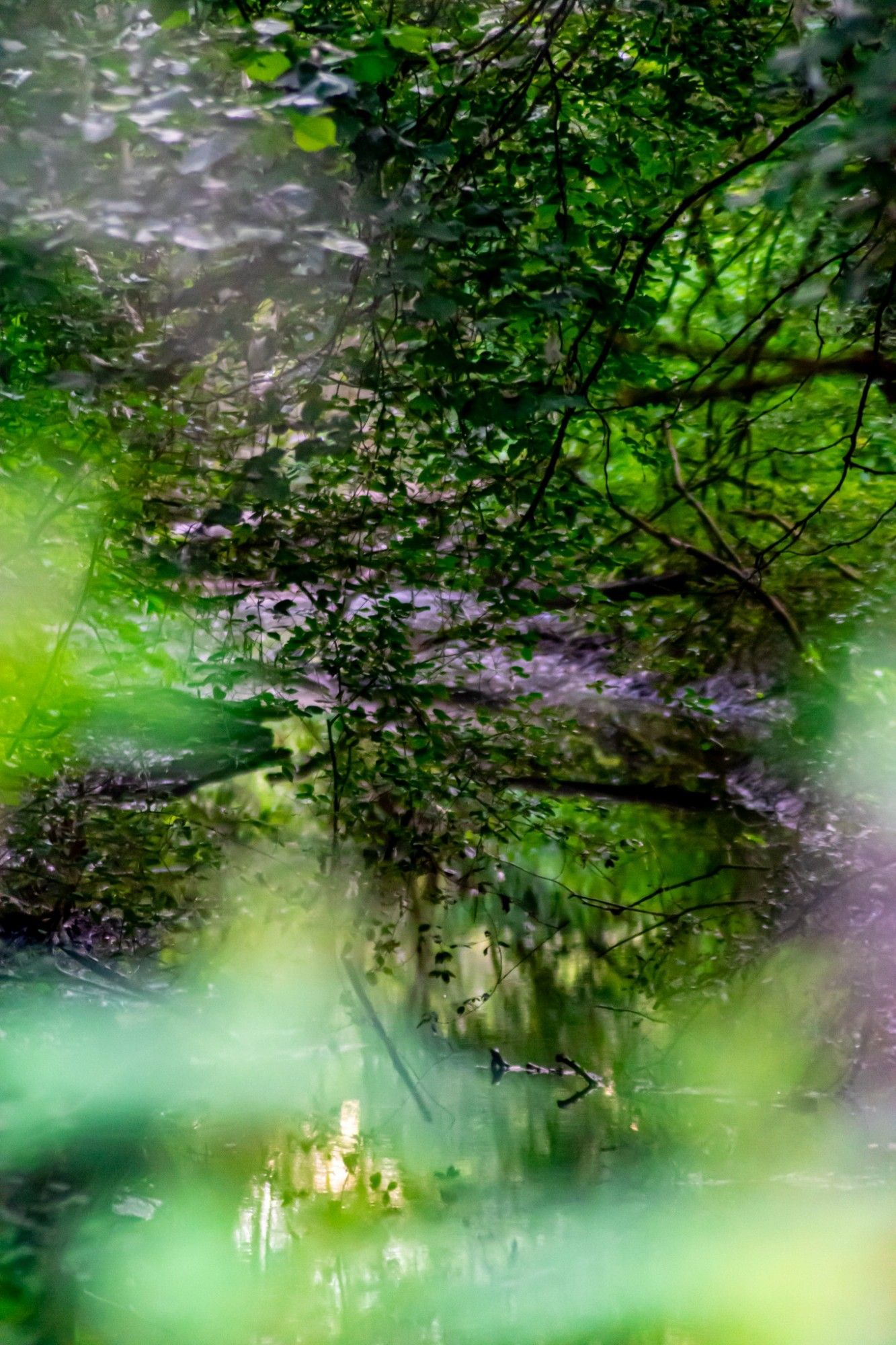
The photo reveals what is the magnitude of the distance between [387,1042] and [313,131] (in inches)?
150

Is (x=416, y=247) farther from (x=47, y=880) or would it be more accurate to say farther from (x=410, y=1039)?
(x=410, y=1039)

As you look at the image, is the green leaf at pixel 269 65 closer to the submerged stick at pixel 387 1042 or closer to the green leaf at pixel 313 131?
the green leaf at pixel 313 131

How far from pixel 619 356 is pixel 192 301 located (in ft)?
4.07

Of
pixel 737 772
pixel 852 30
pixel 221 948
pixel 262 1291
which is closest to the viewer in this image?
pixel 852 30

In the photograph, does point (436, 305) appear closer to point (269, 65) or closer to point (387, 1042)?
point (269, 65)

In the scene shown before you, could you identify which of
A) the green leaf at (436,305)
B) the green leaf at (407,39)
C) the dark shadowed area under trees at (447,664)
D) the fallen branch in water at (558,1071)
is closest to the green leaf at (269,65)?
the dark shadowed area under trees at (447,664)

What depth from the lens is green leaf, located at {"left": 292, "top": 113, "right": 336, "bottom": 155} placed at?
1.12m

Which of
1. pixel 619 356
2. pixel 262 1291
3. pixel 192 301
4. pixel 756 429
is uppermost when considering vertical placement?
pixel 756 429

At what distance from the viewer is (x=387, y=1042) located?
4461mm

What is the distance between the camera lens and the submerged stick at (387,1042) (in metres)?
4.40

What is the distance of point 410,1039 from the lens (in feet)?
19.2

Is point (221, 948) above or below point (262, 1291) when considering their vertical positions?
above

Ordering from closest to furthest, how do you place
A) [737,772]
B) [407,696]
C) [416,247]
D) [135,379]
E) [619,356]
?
[416,247]
[135,379]
[619,356]
[407,696]
[737,772]

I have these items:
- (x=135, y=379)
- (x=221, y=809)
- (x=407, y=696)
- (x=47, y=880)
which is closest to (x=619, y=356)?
(x=407, y=696)
